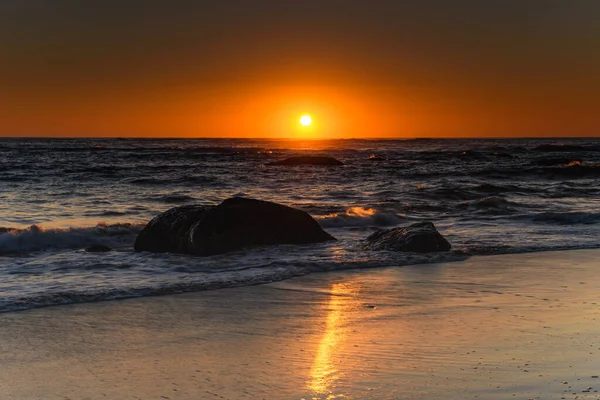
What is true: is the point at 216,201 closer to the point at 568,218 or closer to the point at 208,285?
the point at 568,218

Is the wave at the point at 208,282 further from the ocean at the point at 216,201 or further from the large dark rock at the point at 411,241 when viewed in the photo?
the large dark rock at the point at 411,241

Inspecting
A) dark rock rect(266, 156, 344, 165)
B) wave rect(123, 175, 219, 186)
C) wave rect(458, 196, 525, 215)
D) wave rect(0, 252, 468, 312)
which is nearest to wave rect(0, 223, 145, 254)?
wave rect(0, 252, 468, 312)

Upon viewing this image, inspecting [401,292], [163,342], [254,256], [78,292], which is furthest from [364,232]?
[163,342]

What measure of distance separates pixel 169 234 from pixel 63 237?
2741 mm

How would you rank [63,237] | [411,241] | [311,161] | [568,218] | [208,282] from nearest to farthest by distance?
[208,282], [411,241], [63,237], [568,218], [311,161]

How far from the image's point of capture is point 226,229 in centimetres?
1249

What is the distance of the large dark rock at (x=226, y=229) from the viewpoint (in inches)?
482

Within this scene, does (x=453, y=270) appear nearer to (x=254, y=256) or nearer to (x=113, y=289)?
(x=254, y=256)

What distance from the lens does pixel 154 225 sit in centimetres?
1261

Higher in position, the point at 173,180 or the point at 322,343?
the point at 322,343

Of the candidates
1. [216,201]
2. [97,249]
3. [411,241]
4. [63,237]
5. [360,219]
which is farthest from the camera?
[216,201]

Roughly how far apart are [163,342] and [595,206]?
18.5 m

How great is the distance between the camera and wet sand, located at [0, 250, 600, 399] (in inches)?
195

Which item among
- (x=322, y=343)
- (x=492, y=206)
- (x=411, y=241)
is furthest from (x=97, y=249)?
(x=492, y=206)
